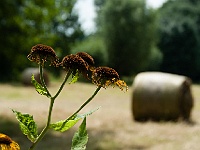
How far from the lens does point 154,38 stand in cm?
3014

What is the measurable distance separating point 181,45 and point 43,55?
103ft

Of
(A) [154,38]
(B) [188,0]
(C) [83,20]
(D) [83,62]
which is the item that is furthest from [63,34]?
(D) [83,62]

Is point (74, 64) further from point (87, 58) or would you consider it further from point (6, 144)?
point (6, 144)

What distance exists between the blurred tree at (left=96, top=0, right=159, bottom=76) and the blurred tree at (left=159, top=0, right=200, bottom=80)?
2.33 meters

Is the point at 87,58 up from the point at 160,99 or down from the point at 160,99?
down

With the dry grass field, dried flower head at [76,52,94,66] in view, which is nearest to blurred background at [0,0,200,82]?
the dry grass field

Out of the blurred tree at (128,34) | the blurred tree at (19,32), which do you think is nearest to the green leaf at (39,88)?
the blurred tree at (19,32)

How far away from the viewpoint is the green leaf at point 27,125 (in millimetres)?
883

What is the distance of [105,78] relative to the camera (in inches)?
36.9

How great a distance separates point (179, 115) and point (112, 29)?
63.0 ft

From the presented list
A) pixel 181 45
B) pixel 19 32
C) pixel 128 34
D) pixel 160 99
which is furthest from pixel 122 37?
pixel 160 99

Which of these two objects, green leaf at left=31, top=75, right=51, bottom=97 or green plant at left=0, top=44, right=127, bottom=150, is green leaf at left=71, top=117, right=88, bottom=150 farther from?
green leaf at left=31, top=75, right=51, bottom=97

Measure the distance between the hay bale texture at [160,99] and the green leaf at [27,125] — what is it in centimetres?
912

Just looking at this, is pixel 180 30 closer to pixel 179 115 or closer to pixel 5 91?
pixel 5 91
